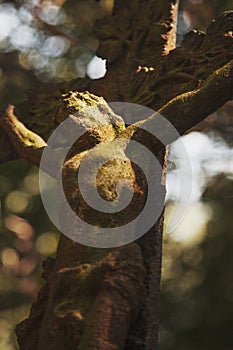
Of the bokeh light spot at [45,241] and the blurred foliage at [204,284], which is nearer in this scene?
the blurred foliage at [204,284]

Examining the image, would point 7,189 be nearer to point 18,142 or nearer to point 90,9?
point 90,9

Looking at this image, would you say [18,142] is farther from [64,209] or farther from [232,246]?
[232,246]

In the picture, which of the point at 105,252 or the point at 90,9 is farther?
the point at 90,9

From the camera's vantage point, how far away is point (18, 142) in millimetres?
1698

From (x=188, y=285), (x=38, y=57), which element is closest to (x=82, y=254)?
(x=188, y=285)

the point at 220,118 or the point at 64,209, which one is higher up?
Answer: the point at 220,118

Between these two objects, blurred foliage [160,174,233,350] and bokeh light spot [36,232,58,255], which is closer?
blurred foliage [160,174,233,350]

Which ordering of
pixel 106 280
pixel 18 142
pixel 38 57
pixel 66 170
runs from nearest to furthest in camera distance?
pixel 106 280 → pixel 66 170 → pixel 18 142 → pixel 38 57

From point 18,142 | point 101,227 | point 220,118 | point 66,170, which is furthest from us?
point 220,118

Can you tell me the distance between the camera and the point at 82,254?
1.20 meters

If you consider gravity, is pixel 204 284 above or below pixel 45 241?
below

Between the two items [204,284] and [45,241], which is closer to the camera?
[204,284]

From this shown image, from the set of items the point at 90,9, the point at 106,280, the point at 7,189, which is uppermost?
the point at 90,9

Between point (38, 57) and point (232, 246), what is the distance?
1.47 m
